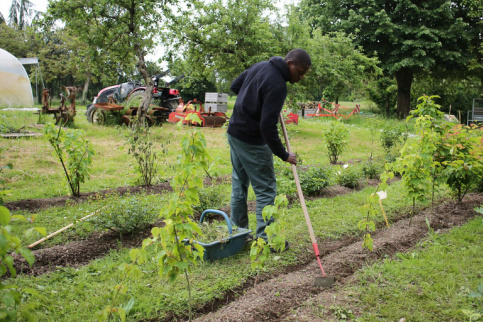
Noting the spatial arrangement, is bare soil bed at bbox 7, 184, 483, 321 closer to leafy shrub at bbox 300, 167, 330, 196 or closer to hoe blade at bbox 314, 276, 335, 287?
hoe blade at bbox 314, 276, 335, 287

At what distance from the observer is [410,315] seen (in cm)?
276

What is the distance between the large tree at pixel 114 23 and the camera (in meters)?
10.0

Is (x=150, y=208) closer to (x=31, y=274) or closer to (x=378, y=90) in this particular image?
(x=31, y=274)

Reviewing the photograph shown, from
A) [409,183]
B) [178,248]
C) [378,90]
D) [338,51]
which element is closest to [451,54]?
[338,51]

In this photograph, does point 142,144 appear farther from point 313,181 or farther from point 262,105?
point 262,105

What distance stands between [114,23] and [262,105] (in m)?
8.62

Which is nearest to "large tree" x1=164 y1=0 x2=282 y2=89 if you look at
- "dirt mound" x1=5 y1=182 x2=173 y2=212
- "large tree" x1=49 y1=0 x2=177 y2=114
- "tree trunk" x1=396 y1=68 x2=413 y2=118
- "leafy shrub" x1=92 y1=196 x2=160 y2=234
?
"large tree" x1=49 y1=0 x2=177 y2=114

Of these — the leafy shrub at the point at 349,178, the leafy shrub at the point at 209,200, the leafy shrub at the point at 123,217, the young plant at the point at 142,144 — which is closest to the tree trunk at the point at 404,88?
the leafy shrub at the point at 349,178

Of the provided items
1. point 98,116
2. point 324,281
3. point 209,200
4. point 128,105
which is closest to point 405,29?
point 128,105

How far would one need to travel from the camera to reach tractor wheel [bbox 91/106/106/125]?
44.1ft

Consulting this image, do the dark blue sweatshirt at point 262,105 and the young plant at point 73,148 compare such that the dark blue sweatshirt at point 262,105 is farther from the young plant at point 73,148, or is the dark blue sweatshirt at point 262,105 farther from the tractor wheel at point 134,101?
the tractor wheel at point 134,101

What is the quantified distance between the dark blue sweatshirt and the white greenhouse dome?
57.2ft

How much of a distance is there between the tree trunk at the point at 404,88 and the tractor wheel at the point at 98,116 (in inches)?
605

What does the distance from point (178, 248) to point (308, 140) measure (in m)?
11.2
